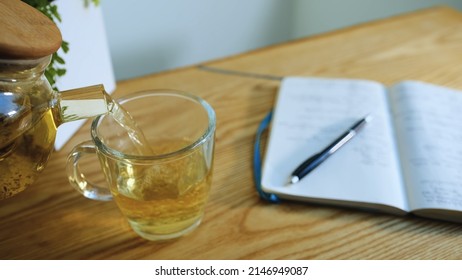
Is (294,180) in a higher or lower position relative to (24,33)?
lower

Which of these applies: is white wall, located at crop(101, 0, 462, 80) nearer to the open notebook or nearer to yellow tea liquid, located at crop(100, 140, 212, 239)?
the open notebook

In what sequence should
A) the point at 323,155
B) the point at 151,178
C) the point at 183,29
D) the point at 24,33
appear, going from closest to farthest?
the point at 24,33, the point at 151,178, the point at 323,155, the point at 183,29

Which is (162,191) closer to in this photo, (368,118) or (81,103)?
(81,103)

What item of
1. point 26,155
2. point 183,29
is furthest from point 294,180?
point 183,29

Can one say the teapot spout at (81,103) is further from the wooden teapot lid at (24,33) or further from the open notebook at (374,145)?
the open notebook at (374,145)

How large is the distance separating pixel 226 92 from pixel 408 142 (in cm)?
29

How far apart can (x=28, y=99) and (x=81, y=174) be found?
0.13 m

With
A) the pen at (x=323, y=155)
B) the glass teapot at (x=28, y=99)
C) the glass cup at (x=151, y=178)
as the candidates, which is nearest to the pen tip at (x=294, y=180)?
the pen at (x=323, y=155)

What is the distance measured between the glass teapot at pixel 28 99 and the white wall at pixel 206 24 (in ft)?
1.89

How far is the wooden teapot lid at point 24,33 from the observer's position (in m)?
0.32

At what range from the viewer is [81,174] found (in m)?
0.48

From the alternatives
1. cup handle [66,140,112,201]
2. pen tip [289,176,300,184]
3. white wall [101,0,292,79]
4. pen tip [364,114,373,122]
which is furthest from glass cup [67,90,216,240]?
white wall [101,0,292,79]

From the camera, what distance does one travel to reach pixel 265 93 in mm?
731

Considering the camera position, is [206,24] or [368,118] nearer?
[368,118]
